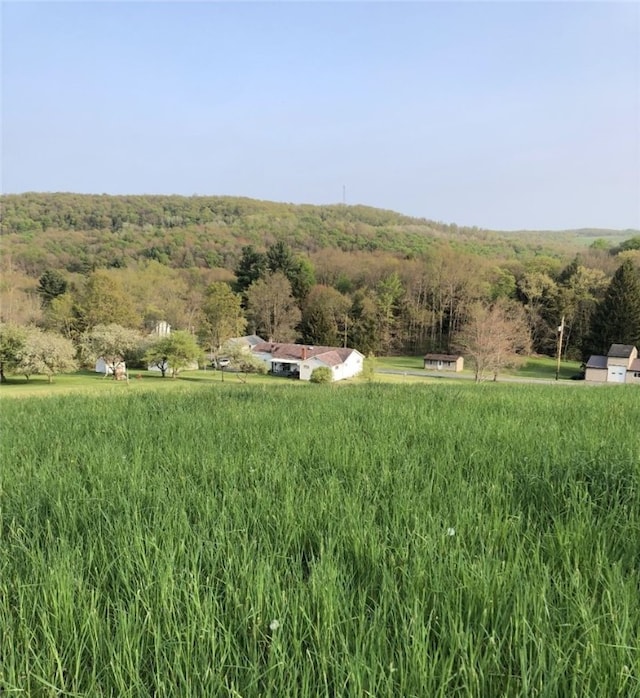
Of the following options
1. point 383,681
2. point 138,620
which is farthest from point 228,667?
point 383,681

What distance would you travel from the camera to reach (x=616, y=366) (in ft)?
156

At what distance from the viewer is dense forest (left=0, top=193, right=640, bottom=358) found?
5528 centimetres

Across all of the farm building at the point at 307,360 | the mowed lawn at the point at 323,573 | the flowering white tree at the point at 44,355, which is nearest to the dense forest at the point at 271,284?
the farm building at the point at 307,360

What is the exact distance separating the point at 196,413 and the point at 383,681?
5349mm

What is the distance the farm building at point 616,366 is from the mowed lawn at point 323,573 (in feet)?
169

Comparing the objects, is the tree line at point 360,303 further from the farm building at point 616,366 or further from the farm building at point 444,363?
the farm building at point 616,366

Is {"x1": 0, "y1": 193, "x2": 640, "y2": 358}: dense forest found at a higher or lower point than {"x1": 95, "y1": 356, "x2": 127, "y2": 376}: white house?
higher

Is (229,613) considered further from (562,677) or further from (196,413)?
(196,413)

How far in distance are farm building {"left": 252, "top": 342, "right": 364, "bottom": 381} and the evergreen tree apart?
91.7 feet

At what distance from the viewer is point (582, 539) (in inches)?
82.2

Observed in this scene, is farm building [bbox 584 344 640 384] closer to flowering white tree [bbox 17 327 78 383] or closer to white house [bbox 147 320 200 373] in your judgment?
white house [bbox 147 320 200 373]

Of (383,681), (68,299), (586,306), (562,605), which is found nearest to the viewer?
(383,681)

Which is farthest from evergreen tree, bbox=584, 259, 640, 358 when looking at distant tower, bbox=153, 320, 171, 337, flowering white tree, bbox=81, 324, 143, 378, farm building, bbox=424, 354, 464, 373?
flowering white tree, bbox=81, 324, 143, 378

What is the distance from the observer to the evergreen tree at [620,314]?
52.1 m
